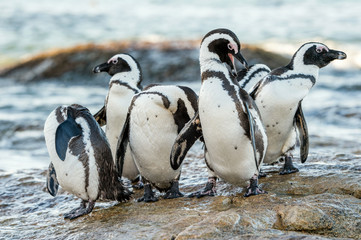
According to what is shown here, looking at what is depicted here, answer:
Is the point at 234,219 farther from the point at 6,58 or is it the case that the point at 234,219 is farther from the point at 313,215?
the point at 6,58

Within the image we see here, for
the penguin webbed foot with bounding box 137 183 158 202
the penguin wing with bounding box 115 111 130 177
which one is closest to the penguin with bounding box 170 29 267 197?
the penguin webbed foot with bounding box 137 183 158 202

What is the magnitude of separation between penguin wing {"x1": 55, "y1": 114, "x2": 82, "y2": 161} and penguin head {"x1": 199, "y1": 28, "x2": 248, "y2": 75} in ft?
3.50

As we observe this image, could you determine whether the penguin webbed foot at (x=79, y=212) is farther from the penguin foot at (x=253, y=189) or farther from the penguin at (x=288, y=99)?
the penguin at (x=288, y=99)

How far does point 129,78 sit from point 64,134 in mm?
1381

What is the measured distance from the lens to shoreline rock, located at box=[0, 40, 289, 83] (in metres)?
13.1

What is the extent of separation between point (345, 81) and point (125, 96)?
26.2 feet

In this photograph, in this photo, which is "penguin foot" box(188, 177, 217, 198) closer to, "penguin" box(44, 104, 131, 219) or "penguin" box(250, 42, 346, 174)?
"penguin" box(44, 104, 131, 219)

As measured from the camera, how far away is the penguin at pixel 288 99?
4.77 m

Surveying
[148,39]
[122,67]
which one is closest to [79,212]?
[122,67]

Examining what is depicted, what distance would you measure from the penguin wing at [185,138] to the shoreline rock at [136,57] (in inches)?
332

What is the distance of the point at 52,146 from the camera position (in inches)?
167

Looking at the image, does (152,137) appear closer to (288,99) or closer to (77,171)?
(77,171)

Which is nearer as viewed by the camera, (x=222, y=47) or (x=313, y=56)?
(x=222, y=47)

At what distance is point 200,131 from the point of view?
14.1 ft
